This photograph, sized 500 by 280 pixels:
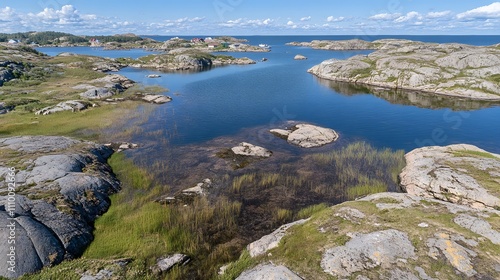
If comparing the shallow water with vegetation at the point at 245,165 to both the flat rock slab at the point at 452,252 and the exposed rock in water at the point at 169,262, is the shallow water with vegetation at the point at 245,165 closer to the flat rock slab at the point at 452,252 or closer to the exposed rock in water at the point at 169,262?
the exposed rock in water at the point at 169,262

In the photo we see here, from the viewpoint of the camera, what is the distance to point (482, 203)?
30078 millimetres

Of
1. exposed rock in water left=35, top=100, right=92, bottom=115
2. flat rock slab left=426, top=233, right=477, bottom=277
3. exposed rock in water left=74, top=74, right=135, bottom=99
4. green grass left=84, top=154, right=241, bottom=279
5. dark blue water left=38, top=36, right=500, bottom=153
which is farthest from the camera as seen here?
exposed rock in water left=74, top=74, right=135, bottom=99

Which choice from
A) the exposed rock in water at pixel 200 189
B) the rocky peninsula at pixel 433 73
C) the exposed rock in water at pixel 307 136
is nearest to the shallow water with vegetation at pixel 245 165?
the exposed rock in water at pixel 200 189

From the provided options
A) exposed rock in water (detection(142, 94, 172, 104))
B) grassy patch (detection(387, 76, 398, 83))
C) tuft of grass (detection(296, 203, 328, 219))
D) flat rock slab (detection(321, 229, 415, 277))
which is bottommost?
tuft of grass (detection(296, 203, 328, 219))

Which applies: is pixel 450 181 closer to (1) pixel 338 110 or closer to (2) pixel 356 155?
(2) pixel 356 155

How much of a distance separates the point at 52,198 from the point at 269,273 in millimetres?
23825

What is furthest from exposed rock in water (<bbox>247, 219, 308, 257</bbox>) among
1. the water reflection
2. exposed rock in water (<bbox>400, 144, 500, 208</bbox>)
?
the water reflection

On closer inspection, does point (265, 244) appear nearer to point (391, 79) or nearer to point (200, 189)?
point (200, 189)

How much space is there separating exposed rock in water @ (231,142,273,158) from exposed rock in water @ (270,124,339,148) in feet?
25.6

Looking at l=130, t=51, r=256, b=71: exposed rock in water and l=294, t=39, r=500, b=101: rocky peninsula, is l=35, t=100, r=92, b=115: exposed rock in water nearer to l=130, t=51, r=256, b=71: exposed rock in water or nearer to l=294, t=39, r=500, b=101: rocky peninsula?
l=130, t=51, r=256, b=71: exposed rock in water

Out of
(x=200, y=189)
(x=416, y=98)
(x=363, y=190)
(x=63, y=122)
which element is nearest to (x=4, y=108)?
(x=63, y=122)

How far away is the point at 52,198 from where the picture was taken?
1116 inches

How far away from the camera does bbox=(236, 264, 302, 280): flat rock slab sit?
758 inches

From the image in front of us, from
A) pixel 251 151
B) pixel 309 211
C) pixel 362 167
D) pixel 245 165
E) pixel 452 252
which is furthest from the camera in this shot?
pixel 251 151
